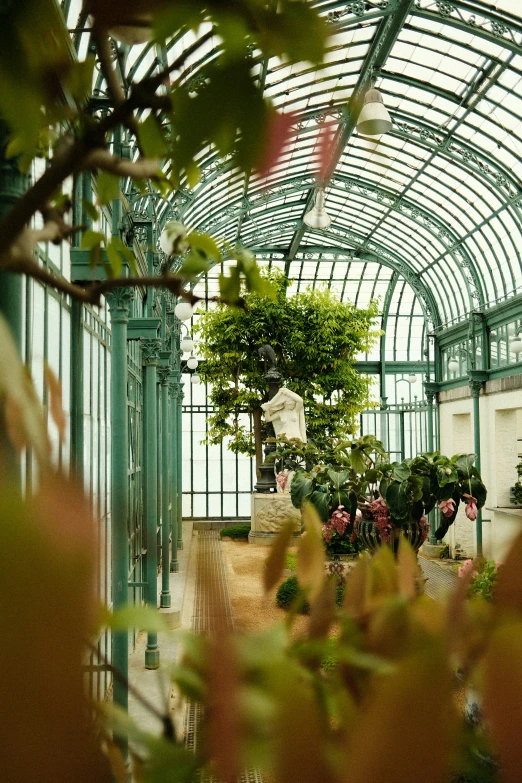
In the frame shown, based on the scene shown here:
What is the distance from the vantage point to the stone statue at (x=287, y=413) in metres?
15.4

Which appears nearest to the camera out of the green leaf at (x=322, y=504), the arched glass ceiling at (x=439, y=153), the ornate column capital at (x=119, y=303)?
the ornate column capital at (x=119, y=303)

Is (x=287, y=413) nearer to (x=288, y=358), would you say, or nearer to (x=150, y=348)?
(x=288, y=358)

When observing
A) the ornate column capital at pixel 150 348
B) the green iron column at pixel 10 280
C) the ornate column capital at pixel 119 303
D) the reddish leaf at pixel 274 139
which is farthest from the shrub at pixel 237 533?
the reddish leaf at pixel 274 139

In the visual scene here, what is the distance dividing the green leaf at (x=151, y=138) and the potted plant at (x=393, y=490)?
4.76 m

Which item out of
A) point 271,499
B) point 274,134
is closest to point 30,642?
point 274,134

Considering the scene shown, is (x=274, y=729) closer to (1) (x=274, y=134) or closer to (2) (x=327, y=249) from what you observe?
(1) (x=274, y=134)

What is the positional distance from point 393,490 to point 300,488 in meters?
0.75

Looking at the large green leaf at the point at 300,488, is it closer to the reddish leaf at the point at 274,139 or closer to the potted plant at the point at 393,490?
the potted plant at the point at 393,490

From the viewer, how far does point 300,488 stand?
5590 millimetres

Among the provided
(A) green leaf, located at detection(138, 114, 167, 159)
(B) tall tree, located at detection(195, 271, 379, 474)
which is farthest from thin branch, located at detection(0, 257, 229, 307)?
(B) tall tree, located at detection(195, 271, 379, 474)

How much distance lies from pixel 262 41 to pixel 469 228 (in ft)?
53.7

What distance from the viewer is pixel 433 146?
1334 centimetres

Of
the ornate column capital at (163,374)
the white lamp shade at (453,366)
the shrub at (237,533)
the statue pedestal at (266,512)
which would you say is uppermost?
the white lamp shade at (453,366)

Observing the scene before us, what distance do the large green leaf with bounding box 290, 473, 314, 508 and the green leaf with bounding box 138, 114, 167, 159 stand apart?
16.6 ft
